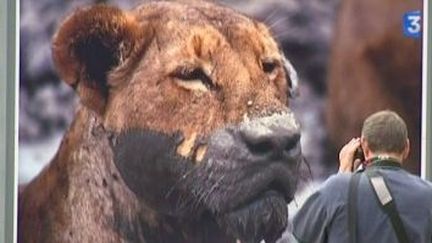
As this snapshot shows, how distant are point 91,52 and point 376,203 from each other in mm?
1863

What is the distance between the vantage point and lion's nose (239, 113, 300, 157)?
4.69 metres

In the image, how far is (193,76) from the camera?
468 cm

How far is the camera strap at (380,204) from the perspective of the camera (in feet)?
11.1

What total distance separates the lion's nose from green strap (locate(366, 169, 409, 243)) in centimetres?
127

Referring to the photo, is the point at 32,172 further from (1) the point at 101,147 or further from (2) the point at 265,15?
(2) the point at 265,15

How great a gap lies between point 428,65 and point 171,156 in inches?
57.5

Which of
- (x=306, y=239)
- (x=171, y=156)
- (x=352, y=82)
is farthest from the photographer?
(x=352, y=82)

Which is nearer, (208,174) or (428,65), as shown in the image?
(208,174)

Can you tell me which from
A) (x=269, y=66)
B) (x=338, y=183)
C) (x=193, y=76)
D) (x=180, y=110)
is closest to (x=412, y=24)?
(x=269, y=66)

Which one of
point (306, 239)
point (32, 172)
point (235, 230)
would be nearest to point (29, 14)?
point (32, 172)

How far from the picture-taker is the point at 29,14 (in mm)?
4715

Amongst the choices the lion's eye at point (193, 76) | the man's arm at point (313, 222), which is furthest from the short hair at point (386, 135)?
the lion's eye at point (193, 76)

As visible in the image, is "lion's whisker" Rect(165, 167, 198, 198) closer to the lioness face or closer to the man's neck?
the lioness face

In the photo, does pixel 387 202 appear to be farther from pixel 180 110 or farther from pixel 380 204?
pixel 180 110
